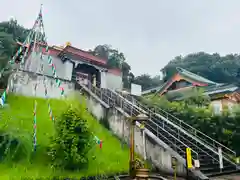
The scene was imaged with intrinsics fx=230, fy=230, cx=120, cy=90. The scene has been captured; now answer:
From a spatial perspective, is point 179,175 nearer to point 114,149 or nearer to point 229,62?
point 114,149

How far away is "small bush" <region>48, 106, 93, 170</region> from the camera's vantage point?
8117 mm

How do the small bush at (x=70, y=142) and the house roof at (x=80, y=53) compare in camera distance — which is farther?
the house roof at (x=80, y=53)

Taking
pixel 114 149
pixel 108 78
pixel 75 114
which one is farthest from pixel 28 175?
pixel 108 78

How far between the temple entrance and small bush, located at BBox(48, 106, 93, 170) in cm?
1479

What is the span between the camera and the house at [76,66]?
64.8 ft

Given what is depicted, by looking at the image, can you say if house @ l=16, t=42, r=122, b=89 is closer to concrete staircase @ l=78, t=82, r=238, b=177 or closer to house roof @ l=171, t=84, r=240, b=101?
house roof @ l=171, t=84, r=240, b=101

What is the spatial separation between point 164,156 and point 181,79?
1698 centimetres

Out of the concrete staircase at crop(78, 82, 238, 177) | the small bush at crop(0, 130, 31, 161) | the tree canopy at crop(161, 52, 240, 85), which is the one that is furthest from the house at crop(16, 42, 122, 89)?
the tree canopy at crop(161, 52, 240, 85)

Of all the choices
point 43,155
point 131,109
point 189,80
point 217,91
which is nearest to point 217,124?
point 131,109

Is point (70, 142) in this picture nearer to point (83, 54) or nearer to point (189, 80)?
point (83, 54)

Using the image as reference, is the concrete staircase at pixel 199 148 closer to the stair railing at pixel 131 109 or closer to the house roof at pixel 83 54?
the stair railing at pixel 131 109

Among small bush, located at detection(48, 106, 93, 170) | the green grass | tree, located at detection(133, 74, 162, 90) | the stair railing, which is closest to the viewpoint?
the green grass

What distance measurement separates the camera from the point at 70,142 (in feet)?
27.2

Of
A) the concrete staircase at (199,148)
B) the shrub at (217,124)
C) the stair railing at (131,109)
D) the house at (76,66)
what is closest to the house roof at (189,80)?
the house at (76,66)
